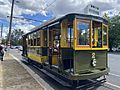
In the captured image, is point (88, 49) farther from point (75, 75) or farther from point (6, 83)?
point (6, 83)

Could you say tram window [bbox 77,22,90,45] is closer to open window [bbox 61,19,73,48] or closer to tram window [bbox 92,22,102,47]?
tram window [bbox 92,22,102,47]

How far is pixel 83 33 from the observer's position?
29.1ft

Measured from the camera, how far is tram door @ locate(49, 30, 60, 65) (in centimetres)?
1168

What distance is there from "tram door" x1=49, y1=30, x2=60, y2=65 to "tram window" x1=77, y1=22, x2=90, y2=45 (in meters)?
2.94

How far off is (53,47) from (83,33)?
3.59 meters

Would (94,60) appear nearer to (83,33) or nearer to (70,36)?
(83,33)

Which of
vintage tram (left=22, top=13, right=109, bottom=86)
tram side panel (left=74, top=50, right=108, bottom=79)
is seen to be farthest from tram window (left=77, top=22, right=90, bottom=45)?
tram side panel (left=74, top=50, right=108, bottom=79)

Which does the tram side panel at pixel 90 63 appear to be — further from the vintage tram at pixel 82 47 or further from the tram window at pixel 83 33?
the tram window at pixel 83 33

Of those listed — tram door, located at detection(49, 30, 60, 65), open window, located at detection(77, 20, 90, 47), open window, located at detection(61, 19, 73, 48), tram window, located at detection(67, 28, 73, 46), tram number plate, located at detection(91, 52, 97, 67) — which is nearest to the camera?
open window, located at detection(77, 20, 90, 47)

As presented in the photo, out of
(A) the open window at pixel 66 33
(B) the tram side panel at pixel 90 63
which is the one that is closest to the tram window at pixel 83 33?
(B) the tram side panel at pixel 90 63

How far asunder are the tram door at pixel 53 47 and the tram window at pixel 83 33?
2.94m

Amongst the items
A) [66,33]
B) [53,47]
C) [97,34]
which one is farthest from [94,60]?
[53,47]

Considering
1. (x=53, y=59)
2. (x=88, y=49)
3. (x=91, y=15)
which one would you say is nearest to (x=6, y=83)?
(x=53, y=59)

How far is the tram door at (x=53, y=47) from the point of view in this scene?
11680 millimetres
